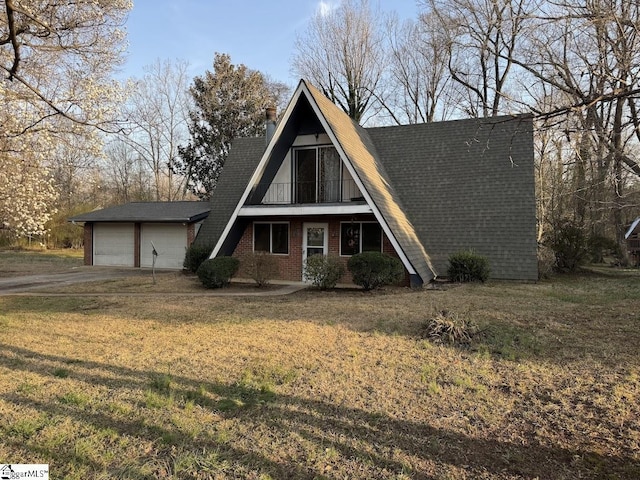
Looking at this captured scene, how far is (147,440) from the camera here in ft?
11.9

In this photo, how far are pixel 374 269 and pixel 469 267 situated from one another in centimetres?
316

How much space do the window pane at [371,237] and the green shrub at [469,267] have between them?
96.4 inches

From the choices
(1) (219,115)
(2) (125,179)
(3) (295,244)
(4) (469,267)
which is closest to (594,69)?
(4) (469,267)

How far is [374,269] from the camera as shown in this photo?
12.0 m

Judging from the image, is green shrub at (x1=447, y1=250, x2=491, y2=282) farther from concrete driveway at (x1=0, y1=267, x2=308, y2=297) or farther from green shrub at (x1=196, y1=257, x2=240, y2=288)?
green shrub at (x1=196, y1=257, x2=240, y2=288)

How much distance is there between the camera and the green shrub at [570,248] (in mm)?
16375

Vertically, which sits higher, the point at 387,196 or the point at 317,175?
the point at 317,175

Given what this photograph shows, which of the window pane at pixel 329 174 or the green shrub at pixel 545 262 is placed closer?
the green shrub at pixel 545 262

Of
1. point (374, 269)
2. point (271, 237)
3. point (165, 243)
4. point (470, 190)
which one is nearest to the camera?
point (374, 269)

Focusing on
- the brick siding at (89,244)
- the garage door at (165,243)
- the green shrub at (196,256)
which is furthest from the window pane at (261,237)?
the brick siding at (89,244)

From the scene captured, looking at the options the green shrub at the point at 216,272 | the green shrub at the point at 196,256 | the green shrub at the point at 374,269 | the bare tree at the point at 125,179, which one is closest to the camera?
the green shrub at the point at 374,269

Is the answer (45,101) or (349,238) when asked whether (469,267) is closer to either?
(349,238)

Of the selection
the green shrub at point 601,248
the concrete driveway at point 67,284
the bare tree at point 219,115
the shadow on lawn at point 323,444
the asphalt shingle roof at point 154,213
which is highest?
the bare tree at point 219,115

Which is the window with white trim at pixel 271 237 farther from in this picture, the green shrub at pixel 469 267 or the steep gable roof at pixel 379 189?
the green shrub at pixel 469 267
